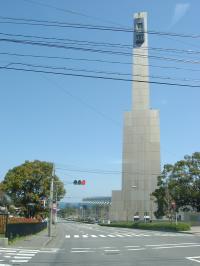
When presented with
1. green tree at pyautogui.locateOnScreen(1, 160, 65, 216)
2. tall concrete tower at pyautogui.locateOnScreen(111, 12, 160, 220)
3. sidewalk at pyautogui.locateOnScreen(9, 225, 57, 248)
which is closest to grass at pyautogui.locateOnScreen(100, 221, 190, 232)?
tall concrete tower at pyautogui.locateOnScreen(111, 12, 160, 220)

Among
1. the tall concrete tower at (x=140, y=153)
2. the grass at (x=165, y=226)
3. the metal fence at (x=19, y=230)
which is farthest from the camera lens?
the tall concrete tower at (x=140, y=153)

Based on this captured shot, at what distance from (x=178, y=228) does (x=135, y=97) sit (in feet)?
102

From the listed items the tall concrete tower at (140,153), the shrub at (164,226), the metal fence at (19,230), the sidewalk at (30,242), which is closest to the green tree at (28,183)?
the shrub at (164,226)

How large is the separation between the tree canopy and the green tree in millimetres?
19812

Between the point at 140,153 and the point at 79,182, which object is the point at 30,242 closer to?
the point at 79,182

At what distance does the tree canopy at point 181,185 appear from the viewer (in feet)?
249

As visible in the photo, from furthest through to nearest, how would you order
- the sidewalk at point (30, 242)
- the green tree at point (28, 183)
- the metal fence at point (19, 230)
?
the green tree at point (28, 183) < the metal fence at point (19, 230) < the sidewalk at point (30, 242)

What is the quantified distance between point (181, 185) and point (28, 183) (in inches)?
1003

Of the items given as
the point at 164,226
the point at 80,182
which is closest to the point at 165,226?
the point at 164,226

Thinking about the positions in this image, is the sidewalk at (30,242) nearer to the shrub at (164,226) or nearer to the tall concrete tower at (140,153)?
the shrub at (164,226)

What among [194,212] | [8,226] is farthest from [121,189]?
[8,226]

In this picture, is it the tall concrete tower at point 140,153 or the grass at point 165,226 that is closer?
the grass at point 165,226

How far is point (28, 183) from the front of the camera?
68625 mm

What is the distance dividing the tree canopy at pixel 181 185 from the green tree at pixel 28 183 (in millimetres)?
19812
